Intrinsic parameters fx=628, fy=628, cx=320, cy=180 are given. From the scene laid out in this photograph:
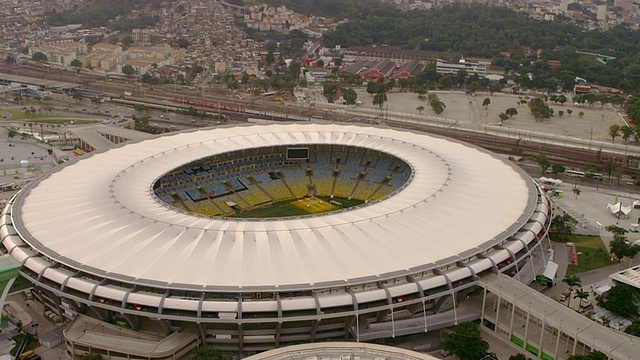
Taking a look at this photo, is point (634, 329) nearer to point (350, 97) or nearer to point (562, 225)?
point (562, 225)

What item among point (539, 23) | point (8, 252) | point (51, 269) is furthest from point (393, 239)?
point (539, 23)

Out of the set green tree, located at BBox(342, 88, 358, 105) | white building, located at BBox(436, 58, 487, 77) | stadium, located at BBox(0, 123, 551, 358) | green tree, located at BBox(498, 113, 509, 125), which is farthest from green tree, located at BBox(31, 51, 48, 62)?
green tree, located at BBox(498, 113, 509, 125)

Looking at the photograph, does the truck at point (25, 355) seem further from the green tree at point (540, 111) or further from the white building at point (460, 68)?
the white building at point (460, 68)

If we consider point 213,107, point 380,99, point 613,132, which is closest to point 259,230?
Answer: point 613,132

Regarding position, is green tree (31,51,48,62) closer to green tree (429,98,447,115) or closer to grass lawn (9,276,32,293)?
green tree (429,98,447,115)

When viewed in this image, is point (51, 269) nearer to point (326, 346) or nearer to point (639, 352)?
point (326, 346)

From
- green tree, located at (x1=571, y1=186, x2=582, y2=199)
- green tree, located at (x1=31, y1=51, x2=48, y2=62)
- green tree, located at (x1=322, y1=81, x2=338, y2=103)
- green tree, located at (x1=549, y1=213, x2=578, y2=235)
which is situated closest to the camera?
green tree, located at (x1=549, y1=213, x2=578, y2=235)
